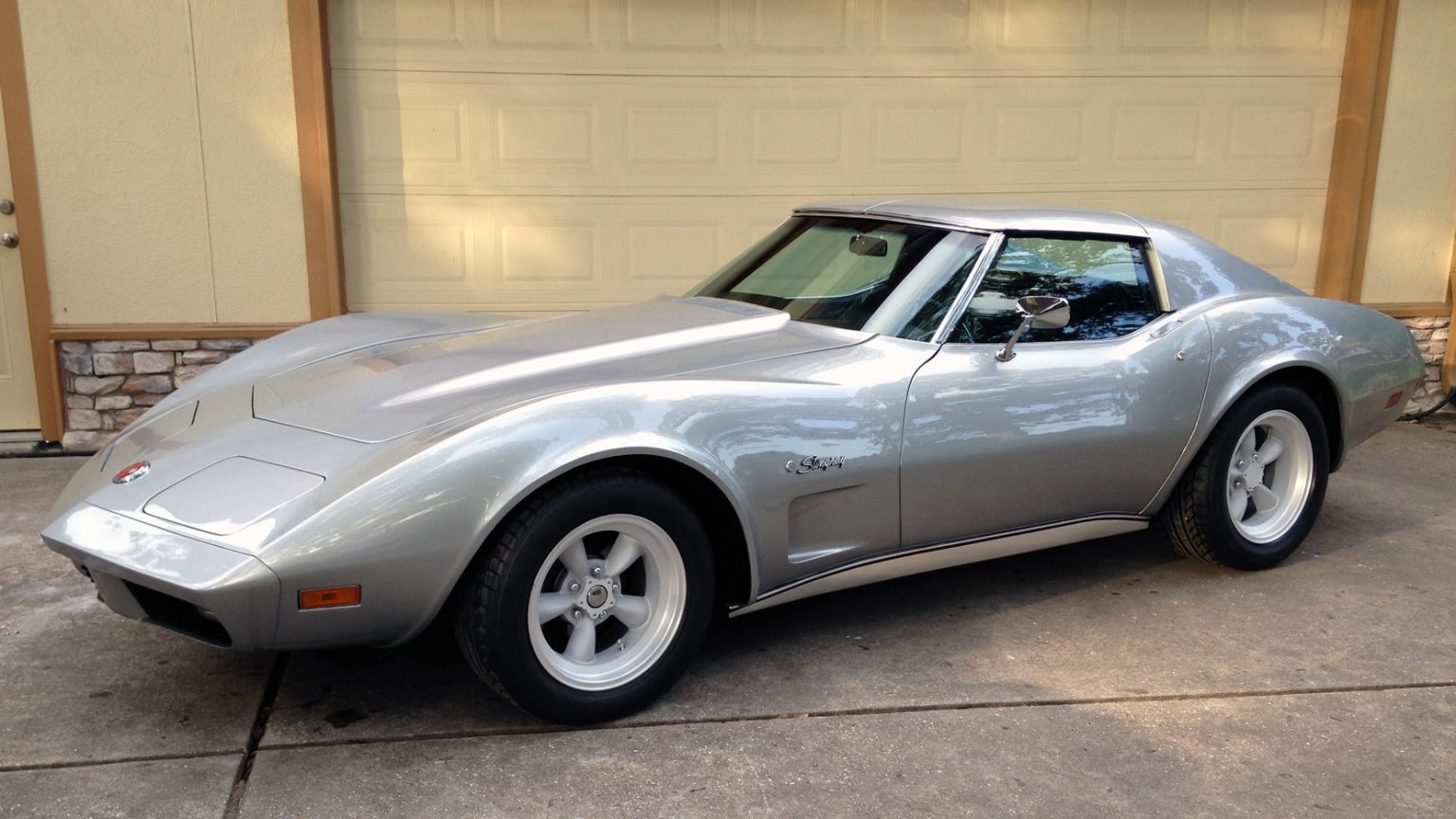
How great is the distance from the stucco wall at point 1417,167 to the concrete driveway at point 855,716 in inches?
142

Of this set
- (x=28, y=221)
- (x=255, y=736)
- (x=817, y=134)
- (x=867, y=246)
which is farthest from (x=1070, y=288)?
(x=28, y=221)

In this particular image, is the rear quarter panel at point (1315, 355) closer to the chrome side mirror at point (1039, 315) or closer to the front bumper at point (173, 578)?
the chrome side mirror at point (1039, 315)

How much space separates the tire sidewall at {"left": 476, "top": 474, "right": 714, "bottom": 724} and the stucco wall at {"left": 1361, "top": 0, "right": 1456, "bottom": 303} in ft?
19.3

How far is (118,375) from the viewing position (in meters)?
6.36

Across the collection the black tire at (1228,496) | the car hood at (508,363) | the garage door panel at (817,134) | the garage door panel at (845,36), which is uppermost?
the garage door panel at (845,36)

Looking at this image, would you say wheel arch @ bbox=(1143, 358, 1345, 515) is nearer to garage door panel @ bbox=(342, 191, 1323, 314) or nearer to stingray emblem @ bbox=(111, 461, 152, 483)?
garage door panel @ bbox=(342, 191, 1323, 314)

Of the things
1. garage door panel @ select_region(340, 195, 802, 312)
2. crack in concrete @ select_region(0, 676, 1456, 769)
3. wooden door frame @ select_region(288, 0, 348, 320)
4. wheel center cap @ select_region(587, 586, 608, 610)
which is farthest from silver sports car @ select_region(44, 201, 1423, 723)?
garage door panel @ select_region(340, 195, 802, 312)

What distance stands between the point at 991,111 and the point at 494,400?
15.6 feet

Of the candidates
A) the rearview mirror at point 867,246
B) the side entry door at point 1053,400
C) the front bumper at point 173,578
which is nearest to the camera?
the front bumper at point 173,578

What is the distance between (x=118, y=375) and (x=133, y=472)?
3.67m

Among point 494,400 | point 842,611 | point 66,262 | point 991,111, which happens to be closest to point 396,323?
point 494,400

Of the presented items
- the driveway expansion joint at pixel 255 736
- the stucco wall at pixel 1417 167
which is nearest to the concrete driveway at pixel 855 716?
the driveway expansion joint at pixel 255 736

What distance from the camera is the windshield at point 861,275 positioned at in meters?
3.75

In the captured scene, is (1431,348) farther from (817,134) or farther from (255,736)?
(255,736)
